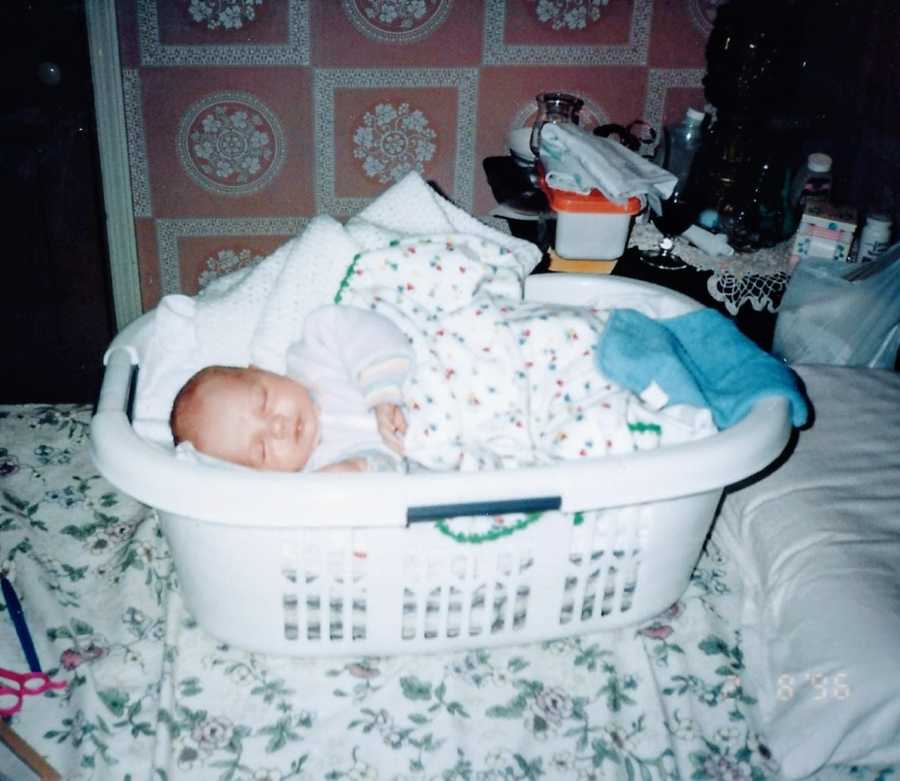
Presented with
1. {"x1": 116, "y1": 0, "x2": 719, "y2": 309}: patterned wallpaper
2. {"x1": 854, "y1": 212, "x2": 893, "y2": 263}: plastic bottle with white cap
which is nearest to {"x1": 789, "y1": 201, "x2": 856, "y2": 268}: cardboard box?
{"x1": 854, "y1": 212, "x2": 893, "y2": 263}: plastic bottle with white cap

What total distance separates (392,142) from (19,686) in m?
1.28

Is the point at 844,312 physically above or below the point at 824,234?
below

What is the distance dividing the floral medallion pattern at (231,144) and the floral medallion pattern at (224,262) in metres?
0.14

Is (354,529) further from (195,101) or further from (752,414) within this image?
(195,101)

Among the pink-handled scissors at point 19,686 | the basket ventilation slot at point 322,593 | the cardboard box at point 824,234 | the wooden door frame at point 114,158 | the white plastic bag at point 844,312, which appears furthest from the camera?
the wooden door frame at point 114,158

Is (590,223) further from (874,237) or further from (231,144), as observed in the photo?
(231,144)

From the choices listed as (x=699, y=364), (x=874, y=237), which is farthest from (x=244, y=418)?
(x=874, y=237)

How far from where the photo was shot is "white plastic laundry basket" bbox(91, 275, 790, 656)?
84 cm

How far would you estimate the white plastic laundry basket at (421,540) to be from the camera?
0.84 metres

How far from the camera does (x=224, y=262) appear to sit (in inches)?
74.4

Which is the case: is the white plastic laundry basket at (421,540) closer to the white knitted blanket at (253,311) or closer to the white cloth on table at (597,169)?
the white knitted blanket at (253,311)

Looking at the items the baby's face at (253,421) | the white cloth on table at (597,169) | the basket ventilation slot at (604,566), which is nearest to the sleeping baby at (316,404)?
the baby's face at (253,421)

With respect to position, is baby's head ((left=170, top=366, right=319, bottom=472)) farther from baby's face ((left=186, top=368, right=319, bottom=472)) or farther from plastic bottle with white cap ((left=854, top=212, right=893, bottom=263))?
plastic bottle with white cap ((left=854, top=212, right=893, bottom=263))

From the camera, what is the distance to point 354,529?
3.04ft
